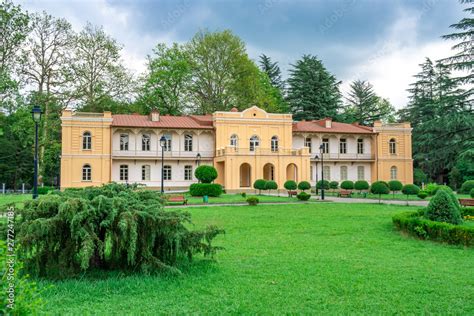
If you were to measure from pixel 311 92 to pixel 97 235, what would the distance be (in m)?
48.4

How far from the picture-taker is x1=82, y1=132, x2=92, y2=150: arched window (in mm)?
33844

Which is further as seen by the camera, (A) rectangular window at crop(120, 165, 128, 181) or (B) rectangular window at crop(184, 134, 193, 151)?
(B) rectangular window at crop(184, 134, 193, 151)

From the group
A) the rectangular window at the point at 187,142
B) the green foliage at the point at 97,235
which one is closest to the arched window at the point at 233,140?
the rectangular window at the point at 187,142

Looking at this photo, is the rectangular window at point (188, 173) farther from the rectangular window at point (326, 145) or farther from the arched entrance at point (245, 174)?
the rectangular window at point (326, 145)

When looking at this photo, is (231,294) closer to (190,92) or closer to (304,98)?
(190,92)

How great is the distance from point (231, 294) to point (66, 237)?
7.78 feet

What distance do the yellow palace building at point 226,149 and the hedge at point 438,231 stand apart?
22.6 metres

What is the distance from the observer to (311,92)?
5147cm

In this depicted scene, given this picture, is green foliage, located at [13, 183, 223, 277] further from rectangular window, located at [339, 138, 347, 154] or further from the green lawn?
rectangular window, located at [339, 138, 347, 154]

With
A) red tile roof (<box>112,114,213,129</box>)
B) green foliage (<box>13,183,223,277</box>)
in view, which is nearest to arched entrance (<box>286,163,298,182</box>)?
red tile roof (<box>112,114,213,129</box>)

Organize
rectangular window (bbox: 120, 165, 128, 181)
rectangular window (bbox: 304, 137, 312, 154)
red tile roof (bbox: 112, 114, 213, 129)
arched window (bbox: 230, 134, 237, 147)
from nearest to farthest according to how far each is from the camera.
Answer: red tile roof (bbox: 112, 114, 213, 129) → rectangular window (bbox: 120, 165, 128, 181) → arched window (bbox: 230, 134, 237, 147) → rectangular window (bbox: 304, 137, 312, 154)

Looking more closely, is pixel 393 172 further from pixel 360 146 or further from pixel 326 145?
pixel 326 145

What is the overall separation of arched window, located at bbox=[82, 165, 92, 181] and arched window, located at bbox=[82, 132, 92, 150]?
1607 millimetres

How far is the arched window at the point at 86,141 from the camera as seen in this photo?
1332 inches
